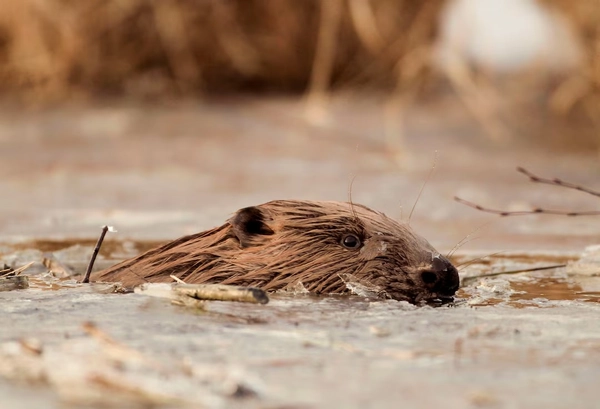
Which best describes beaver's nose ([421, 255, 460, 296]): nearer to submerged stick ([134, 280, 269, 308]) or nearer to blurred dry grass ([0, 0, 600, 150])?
submerged stick ([134, 280, 269, 308])

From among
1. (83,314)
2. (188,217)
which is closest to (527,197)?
(188,217)

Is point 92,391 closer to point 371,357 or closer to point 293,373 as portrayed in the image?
point 293,373

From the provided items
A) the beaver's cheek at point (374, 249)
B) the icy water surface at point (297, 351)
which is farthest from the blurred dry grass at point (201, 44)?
the beaver's cheek at point (374, 249)

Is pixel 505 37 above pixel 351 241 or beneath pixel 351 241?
above

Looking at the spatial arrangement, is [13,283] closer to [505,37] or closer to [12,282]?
[12,282]

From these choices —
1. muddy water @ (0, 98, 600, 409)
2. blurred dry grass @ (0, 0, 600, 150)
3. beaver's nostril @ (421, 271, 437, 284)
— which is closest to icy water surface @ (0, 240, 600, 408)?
muddy water @ (0, 98, 600, 409)

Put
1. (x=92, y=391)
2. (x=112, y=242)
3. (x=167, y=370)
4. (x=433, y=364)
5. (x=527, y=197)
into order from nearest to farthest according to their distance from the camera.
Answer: (x=92, y=391) < (x=167, y=370) < (x=433, y=364) < (x=112, y=242) < (x=527, y=197)

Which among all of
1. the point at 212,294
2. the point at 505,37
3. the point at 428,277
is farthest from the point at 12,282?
the point at 505,37

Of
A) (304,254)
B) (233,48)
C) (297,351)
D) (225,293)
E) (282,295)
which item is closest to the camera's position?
(297,351)
